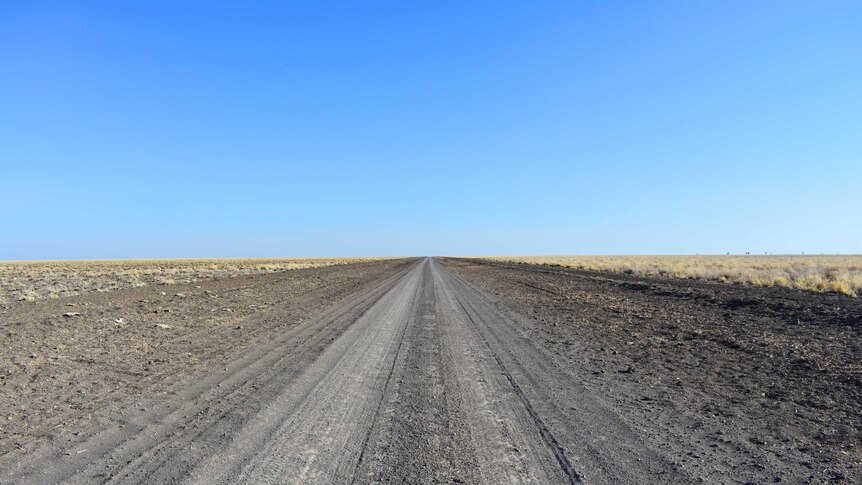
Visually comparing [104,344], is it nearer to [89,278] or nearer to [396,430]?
[396,430]

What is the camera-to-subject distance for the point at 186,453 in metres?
4.21

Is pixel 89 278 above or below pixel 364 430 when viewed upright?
above

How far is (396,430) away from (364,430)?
0.31 metres

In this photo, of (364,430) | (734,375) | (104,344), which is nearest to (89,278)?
(104,344)

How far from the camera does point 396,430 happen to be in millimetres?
4816

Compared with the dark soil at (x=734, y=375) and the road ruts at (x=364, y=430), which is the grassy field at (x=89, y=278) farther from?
the dark soil at (x=734, y=375)

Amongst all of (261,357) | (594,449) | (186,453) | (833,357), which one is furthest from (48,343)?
(833,357)

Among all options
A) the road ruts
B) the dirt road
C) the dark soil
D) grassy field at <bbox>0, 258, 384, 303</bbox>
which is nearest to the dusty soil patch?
the dirt road

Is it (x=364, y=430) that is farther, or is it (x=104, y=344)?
(x=104, y=344)

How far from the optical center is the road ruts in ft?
12.7

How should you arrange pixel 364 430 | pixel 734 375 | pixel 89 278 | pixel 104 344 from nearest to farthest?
pixel 364 430 < pixel 734 375 < pixel 104 344 < pixel 89 278

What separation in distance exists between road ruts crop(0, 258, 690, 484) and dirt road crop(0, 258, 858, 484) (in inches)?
0.7

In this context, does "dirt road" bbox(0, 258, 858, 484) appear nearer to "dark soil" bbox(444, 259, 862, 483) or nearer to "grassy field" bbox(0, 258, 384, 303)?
"dark soil" bbox(444, 259, 862, 483)

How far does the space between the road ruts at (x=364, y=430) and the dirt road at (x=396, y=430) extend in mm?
17
